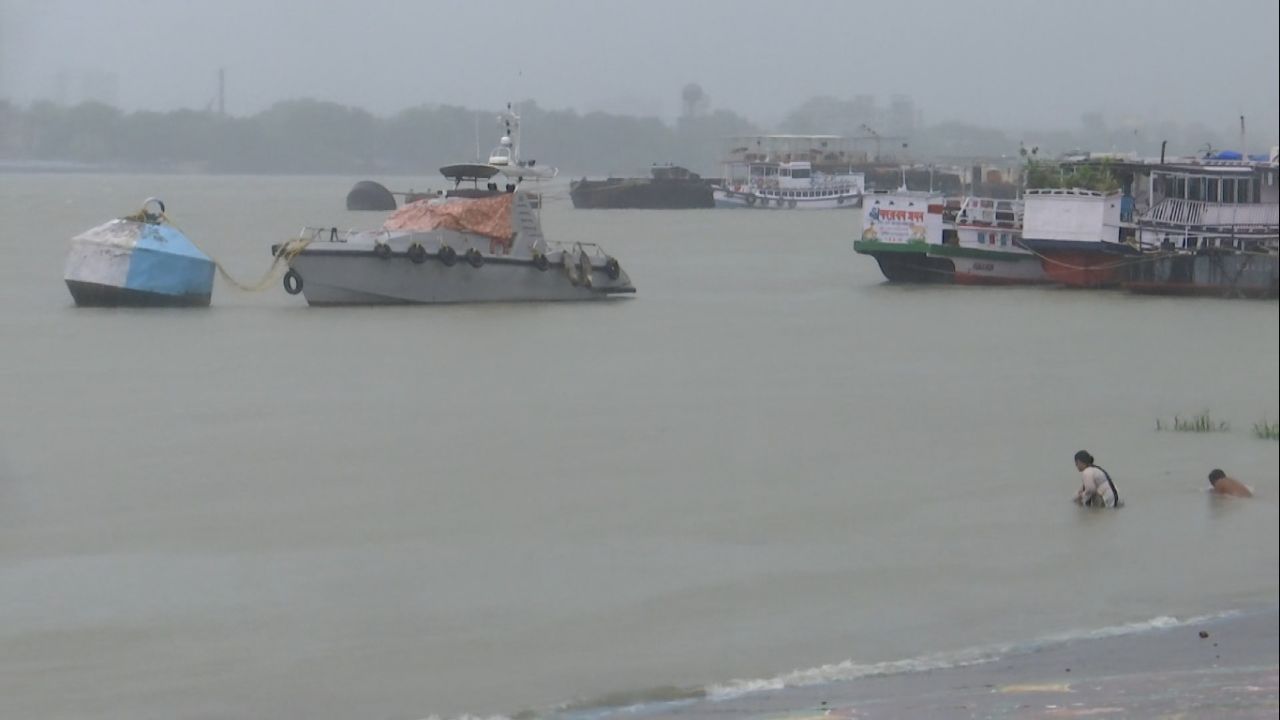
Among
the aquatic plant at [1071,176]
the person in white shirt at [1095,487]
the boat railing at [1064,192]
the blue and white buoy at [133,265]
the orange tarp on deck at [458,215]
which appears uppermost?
the aquatic plant at [1071,176]

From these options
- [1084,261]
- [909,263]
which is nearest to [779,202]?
[909,263]

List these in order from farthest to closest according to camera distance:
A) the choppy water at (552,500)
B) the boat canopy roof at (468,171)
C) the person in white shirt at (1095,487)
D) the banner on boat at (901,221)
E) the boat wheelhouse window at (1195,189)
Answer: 1. the banner on boat at (901,221)
2. the boat wheelhouse window at (1195,189)
3. the boat canopy roof at (468,171)
4. the person in white shirt at (1095,487)
5. the choppy water at (552,500)

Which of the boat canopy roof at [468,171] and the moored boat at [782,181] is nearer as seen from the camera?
the boat canopy roof at [468,171]

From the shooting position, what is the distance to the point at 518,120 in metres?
26.9

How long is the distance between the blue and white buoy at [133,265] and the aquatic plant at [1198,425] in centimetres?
1371

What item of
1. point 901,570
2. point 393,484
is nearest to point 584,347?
point 393,484

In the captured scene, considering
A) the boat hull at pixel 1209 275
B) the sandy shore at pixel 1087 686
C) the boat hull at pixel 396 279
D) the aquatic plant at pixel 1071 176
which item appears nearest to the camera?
the sandy shore at pixel 1087 686

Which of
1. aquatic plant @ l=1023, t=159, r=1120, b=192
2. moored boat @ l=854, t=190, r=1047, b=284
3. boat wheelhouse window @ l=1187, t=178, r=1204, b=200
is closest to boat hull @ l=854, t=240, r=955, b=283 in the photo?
moored boat @ l=854, t=190, r=1047, b=284

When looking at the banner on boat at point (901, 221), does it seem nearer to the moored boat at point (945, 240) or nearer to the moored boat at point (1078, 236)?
the moored boat at point (945, 240)

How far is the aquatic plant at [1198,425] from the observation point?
1380 cm

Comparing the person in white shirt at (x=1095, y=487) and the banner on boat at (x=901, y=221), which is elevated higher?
the banner on boat at (x=901, y=221)

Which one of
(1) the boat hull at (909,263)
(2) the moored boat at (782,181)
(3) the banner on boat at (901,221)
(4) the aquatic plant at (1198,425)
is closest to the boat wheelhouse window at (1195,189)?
(1) the boat hull at (909,263)

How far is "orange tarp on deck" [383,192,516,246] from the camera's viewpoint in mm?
26219

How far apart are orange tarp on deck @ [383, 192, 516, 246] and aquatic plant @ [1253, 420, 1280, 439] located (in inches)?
587
